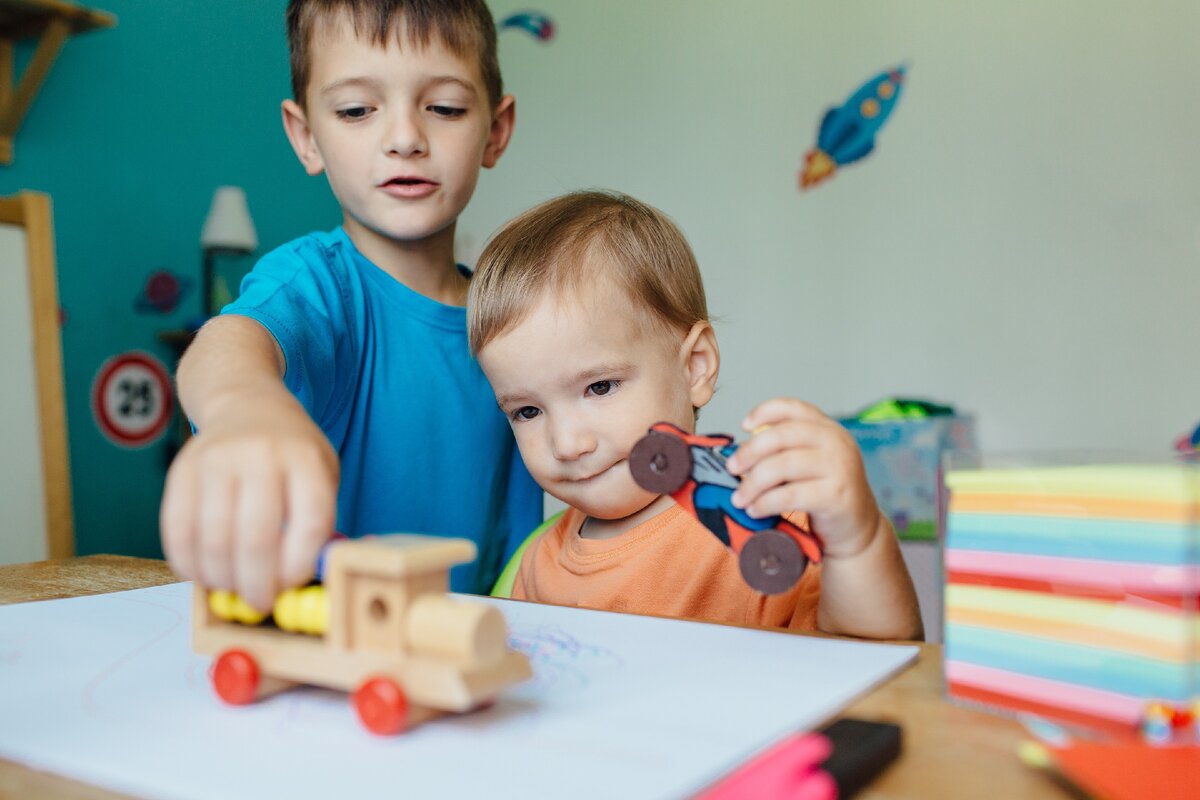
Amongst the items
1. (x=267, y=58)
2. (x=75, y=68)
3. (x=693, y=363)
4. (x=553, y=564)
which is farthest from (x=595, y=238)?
(x=267, y=58)

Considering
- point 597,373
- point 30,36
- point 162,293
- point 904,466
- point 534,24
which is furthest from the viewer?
point 534,24

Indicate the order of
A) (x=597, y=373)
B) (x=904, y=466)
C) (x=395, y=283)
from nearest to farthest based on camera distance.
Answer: (x=597, y=373)
(x=395, y=283)
(x=904, y=466)

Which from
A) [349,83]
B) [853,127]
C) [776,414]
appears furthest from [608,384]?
[853,127]

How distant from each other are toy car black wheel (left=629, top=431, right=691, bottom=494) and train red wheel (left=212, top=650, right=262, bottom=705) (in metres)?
0.21

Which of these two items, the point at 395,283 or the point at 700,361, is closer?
the point at 700,361

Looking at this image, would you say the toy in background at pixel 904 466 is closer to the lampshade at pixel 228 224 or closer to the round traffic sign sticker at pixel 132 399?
the lampshade at pixel 228 224

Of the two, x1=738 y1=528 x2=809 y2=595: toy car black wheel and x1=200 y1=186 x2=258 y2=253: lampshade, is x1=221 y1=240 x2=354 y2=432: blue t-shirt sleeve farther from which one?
x1=200 y1=186 x2=258 y2=253: lampshade

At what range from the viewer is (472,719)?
412 mm

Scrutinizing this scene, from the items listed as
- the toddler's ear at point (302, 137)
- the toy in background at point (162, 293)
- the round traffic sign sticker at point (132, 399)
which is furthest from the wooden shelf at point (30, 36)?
the toddler's ear at point (302, 137)

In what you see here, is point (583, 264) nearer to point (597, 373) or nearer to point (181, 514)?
point (597, 373)

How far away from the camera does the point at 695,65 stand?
2.81m

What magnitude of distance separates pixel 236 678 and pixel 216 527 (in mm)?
77

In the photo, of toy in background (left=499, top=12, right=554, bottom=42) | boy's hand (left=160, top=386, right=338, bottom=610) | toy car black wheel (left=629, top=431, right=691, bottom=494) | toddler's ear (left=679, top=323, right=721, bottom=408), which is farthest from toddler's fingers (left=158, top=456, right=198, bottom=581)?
toy in background (left=499, top=12, right=554, bottom=42)

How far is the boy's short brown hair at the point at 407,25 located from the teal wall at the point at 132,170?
5.31ft
